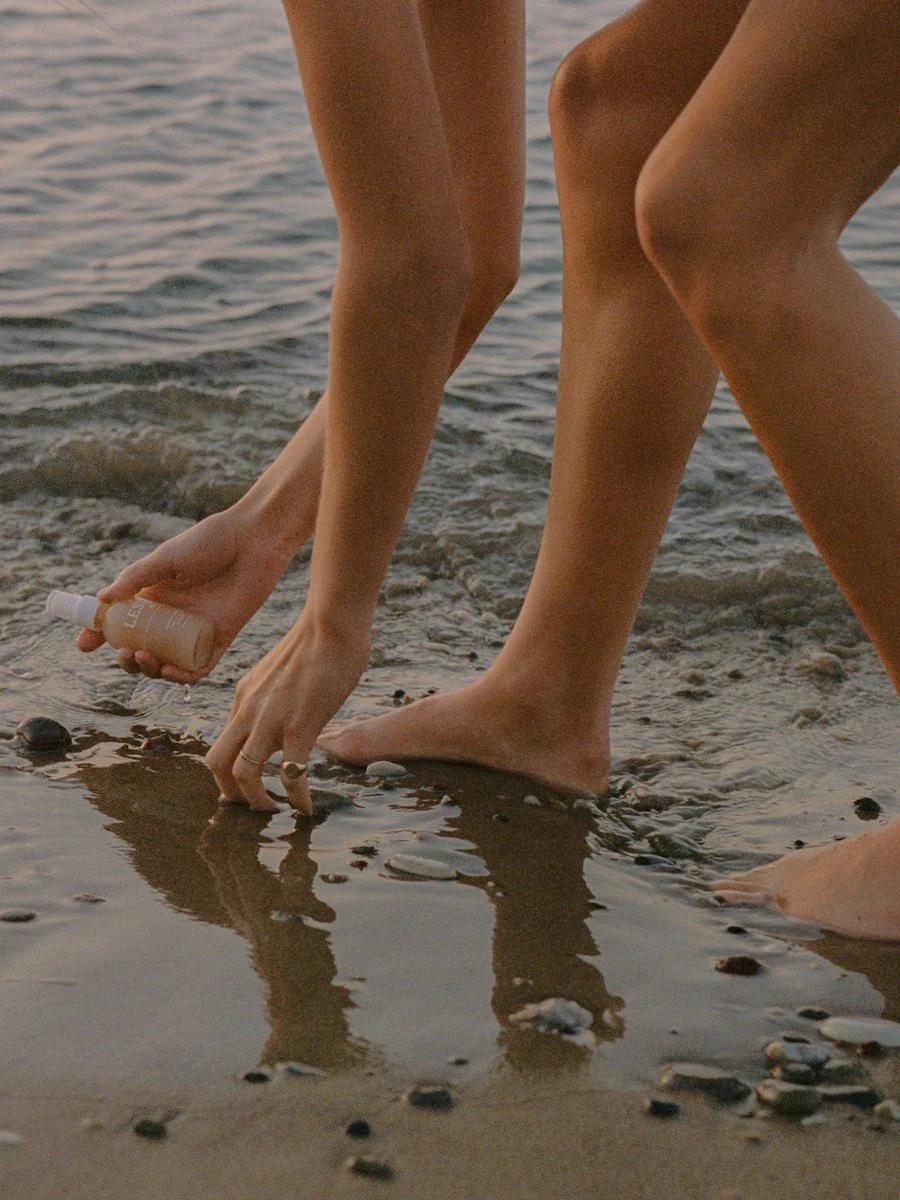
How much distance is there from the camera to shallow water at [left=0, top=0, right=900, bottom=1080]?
1780mm

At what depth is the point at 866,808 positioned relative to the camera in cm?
246

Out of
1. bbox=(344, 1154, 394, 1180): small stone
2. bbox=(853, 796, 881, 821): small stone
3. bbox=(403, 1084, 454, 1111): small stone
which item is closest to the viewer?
bbox=(344, 1154, 394, 1180): small stone

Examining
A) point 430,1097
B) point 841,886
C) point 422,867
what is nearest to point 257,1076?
point 430,1097

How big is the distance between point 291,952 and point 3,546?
1884 mm

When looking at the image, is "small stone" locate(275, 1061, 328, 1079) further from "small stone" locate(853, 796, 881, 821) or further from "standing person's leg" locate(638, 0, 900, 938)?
"small stone" locate(853, 796, 881, 821)

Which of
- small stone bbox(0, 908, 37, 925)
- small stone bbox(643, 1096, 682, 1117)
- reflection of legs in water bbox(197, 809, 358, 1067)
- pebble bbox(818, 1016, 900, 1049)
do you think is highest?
small stone bbox(0, 908, 37, 925)

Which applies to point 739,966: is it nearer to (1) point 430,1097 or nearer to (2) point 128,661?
(1) point 430,1097

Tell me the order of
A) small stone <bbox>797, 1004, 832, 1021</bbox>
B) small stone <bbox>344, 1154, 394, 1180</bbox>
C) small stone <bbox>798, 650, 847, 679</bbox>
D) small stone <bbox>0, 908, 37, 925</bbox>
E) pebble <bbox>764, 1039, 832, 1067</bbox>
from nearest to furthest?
small stone <bbox>344, 1154, 394, 1180</bbox>, pebble <bbox>764, 1039, 832, 1067</bbox>, small stone <bbox>797, 1004, 832, 1021</bbox>, small stone <bbox>0, 908, 37, 925</bbox>, small stone <bbox>798, 650, 847, 679</bbox>

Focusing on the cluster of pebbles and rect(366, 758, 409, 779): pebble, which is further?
rect(366, 758, 409, 779): pebble

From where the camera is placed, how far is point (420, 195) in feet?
6.43

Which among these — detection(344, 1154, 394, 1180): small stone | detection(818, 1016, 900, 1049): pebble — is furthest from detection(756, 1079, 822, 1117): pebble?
Result: detection(344, 1154, 394, 1180): small stone

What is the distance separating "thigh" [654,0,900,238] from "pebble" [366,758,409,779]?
1.08m

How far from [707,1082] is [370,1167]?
14.4 inches

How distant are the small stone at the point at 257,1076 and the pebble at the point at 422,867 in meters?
0.51
